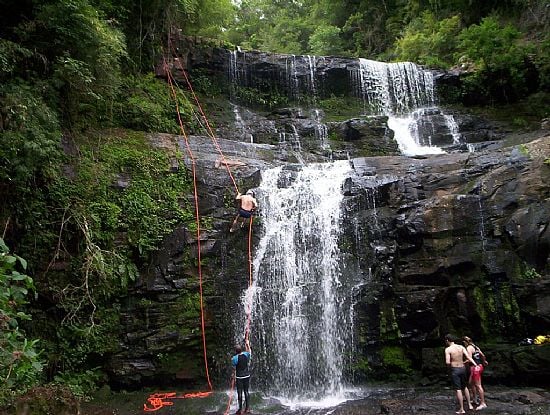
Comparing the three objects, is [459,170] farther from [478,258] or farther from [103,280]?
[103,280]

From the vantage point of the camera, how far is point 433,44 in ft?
68.0

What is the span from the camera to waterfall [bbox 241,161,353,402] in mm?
10266

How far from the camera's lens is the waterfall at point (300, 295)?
1027 centimetres

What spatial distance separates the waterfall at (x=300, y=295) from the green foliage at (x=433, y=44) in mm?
10750

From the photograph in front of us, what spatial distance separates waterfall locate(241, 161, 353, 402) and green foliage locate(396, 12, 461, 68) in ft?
35.3

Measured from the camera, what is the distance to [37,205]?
10164 millimetres

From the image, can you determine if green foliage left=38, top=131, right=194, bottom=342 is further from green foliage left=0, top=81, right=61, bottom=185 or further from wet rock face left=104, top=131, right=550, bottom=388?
green foliage left=0, top=81, right=61, bottom=185

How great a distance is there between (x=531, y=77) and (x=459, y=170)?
27.2ft

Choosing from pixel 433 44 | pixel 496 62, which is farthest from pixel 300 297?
pixel 433 44

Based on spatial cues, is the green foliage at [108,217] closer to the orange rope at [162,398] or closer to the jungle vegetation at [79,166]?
the jungle vegetation at [79,166]

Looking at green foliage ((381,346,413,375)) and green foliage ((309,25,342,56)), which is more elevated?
green foliage ((309,25,342,56))

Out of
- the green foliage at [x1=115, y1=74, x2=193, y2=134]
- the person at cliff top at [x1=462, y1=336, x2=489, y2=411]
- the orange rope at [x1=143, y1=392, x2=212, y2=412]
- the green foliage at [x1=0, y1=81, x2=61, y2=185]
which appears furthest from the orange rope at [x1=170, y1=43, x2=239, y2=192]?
the person at cliff top at [x1=462, y1=336, x2=489, y2=411]

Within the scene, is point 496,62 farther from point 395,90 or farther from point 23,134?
point 23,134

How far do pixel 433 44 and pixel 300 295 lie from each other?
14.7 m
